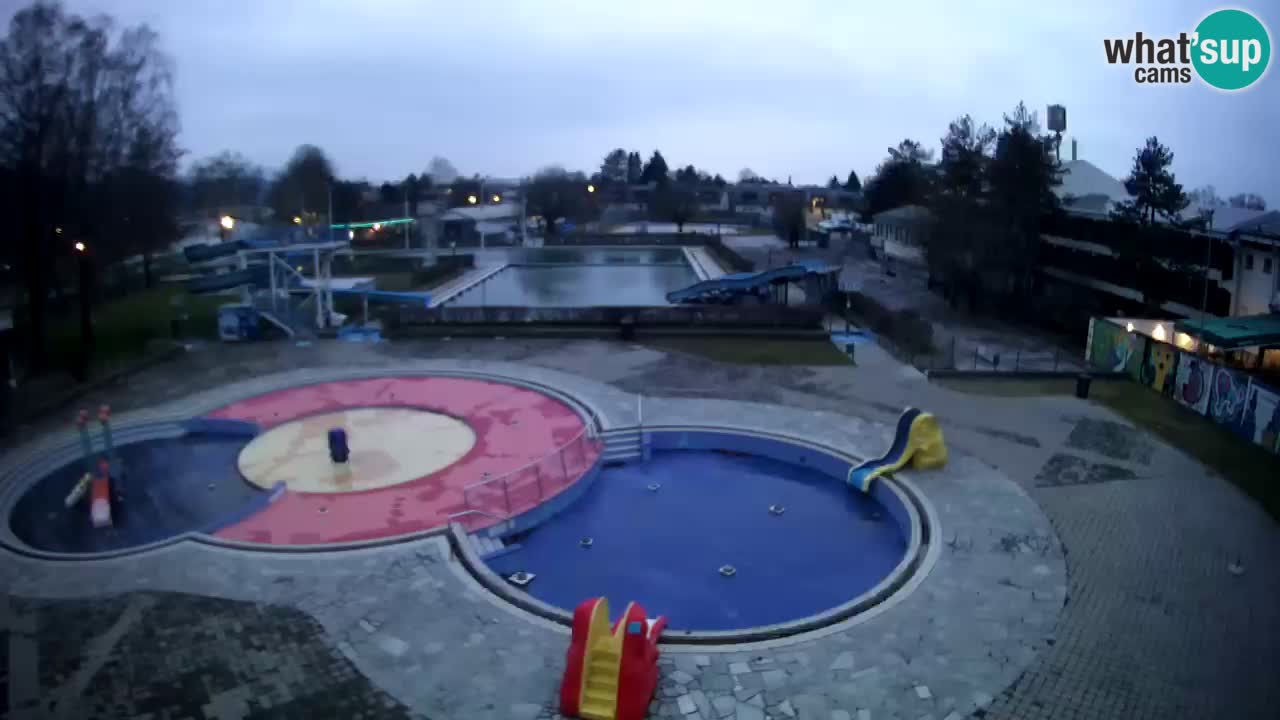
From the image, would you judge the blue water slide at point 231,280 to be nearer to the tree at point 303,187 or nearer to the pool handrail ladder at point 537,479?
the pool handrail ladder at point 537,479

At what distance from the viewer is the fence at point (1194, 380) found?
17.6 meters

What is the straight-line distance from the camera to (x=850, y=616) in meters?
11.2

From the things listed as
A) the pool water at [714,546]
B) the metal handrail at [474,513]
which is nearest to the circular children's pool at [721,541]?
the pool water at [714,546]

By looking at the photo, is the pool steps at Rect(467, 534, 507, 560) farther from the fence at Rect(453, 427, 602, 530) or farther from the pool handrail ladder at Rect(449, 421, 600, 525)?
the pool handrail ladder at Rect(449, 421, 600, 525)

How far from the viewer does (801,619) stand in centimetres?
1153

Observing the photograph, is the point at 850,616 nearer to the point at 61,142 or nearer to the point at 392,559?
the point at 392,559

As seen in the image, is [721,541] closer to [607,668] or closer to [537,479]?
[537,479]

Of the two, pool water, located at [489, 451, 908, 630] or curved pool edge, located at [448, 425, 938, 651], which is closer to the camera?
curved pool edge, located at [448, 425, 938, 651]

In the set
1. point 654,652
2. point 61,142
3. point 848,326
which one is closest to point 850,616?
point 654,652

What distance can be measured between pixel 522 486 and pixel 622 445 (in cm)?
332

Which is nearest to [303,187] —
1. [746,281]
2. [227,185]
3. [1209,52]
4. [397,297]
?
[227,185]

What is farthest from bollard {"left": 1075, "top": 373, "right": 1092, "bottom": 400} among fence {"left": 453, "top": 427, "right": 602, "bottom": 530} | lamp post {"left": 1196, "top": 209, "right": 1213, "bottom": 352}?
fence {"left": 453, "top": 427, "right": 602, "bottom": 530}

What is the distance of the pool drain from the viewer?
1307cm

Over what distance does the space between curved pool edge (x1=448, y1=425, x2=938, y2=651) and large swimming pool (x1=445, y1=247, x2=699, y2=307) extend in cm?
2497
